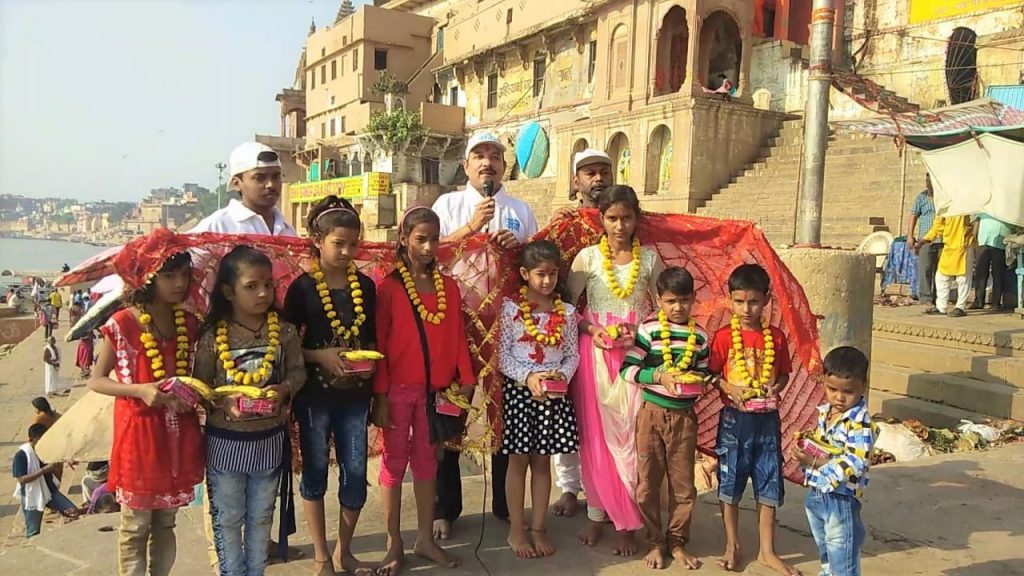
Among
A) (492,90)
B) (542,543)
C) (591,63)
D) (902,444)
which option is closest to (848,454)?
(542,543)

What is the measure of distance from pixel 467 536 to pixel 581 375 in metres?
1.05

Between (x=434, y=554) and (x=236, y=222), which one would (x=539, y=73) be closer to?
(x=236, y=222)

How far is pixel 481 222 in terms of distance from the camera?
11.3ft

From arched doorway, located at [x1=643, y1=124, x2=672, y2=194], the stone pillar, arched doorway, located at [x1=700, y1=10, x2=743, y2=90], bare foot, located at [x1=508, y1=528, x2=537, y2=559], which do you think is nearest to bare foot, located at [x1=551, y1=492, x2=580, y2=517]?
bare foot, located at [x1=508, y1=528, x2=537, y2=559]

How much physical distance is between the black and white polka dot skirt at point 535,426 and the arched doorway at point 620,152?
53.7 feet

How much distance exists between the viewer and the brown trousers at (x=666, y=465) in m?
3.25

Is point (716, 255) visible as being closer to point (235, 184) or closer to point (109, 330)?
point (235, 184)

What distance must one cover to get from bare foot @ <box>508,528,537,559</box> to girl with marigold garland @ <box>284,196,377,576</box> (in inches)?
29.8

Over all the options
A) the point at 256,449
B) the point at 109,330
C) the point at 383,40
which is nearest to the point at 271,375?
the point at 256,449

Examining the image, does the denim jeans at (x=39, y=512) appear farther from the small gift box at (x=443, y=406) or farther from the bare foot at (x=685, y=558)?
the bare foot at (x=685, y=558)

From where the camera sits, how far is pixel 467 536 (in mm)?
3570

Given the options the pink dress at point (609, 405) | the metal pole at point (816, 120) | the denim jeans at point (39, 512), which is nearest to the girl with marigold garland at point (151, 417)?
the pink dress at point (609, 405)

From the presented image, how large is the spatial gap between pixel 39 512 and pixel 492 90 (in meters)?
25.0

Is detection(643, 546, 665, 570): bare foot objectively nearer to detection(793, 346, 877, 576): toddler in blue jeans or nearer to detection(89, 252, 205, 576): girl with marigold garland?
detection(793, 346, 877, 576): toddler in blue jeans
